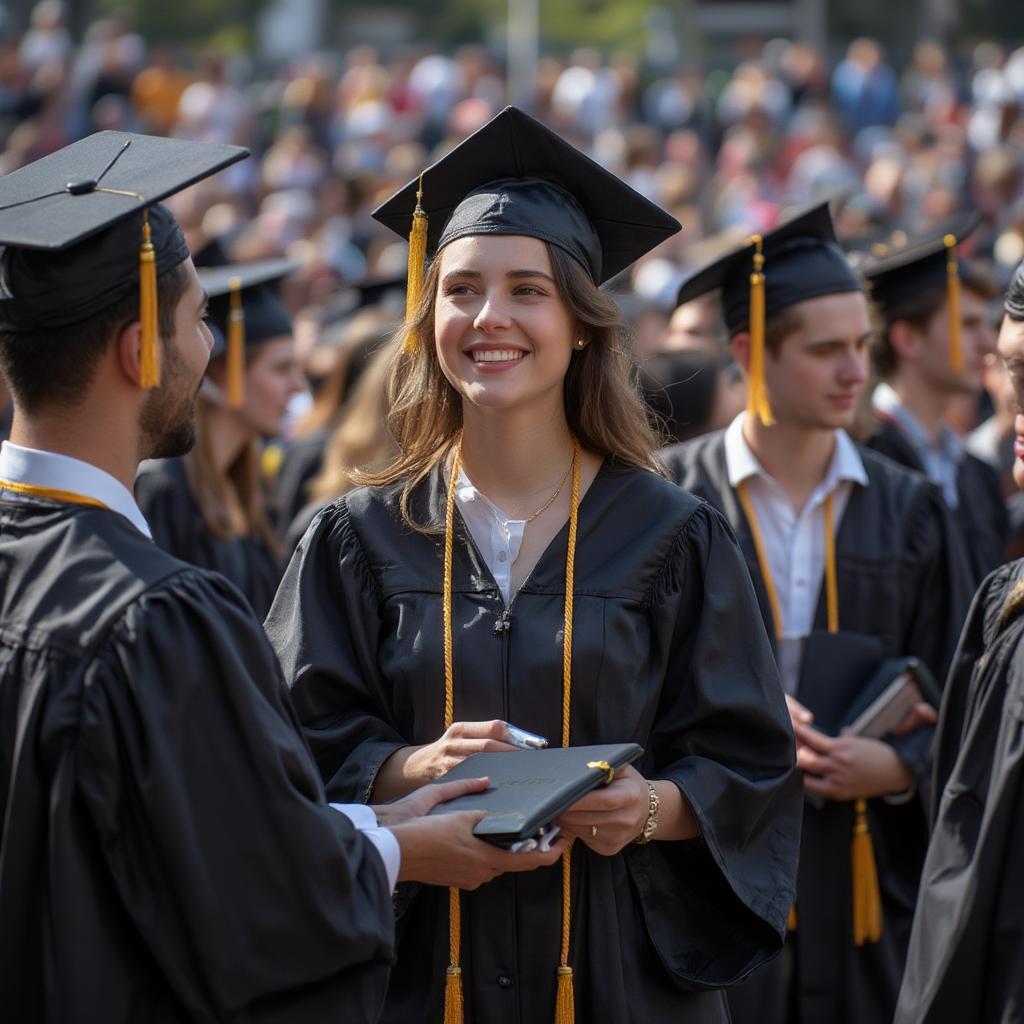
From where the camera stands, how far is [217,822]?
2.36 meters

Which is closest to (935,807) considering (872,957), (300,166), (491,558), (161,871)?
(872,957)

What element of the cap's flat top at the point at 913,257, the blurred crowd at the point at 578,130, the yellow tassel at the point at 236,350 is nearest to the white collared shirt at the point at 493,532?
the yellow tassel at the point at 236,350

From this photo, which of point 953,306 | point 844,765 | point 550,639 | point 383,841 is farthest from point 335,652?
point 953,306

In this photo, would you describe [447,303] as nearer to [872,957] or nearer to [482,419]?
[482,419]

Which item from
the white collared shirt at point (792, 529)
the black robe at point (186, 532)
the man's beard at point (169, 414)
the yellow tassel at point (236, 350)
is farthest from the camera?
the yellow tassel at point (236, 350)

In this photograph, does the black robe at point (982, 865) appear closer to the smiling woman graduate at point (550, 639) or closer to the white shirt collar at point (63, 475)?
the smiling woman graduate at point (550, 639)

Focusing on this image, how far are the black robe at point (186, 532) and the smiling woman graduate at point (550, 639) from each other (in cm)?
207

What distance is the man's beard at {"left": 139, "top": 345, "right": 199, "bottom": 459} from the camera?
8.28 ft

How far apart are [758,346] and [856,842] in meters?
1.35

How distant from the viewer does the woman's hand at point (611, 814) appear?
2803mm

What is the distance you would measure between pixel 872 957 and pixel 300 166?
12.4 meters

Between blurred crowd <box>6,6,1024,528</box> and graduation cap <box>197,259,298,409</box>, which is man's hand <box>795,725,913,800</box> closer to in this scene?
graduation cap <box>197,259,298,409</box>

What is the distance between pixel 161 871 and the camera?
7.61 ft

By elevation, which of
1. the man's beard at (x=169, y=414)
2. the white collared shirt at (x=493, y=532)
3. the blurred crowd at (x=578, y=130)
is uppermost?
the blurred crowd at (x=578, y=130)
